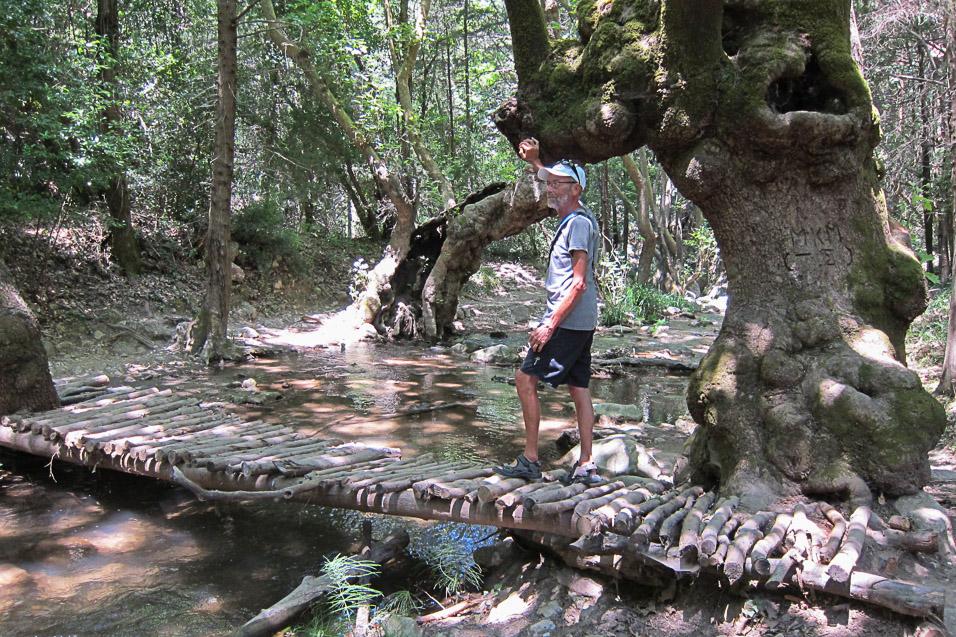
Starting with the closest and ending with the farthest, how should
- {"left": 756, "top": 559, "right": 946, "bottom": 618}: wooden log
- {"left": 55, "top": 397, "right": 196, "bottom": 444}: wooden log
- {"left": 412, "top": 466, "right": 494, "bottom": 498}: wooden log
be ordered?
{"left": 756, "top": 559, "right": 946, "bottom": 618}: wooden log < {"left": 412, "top": 466, "right": 494, "bottom": 498}: wooden log < {"left": 55, "top": 397, "right": 196, "bottom": 444}: wooden log

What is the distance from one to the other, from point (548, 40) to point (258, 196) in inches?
496

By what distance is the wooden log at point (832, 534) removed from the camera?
2.97m

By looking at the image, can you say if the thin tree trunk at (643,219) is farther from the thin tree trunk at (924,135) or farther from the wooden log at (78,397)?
the wooden log at (78,397)

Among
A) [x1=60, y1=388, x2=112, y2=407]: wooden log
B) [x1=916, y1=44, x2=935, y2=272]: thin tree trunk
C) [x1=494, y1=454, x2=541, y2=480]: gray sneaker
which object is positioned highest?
[x1=916, y1=44, x2=935, y2=272]: thin tree trunk

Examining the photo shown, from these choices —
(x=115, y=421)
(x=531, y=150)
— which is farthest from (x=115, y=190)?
(x=531, y=150)

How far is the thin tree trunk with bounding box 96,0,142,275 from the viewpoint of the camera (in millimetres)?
10406

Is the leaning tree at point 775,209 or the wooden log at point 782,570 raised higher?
the leaning tree at point 775,209

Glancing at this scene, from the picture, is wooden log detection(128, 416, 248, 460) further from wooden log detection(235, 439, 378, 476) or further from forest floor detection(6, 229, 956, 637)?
forest floor detection(6, 229, 956, 637)

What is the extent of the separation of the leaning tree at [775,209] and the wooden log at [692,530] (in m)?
0.24

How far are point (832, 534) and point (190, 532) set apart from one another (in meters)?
4.11

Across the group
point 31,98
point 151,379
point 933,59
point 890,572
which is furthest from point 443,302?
point 933,59

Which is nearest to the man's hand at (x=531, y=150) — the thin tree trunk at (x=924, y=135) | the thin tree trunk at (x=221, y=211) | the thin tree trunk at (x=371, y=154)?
the thin tree trunk at (x=221, y=211)

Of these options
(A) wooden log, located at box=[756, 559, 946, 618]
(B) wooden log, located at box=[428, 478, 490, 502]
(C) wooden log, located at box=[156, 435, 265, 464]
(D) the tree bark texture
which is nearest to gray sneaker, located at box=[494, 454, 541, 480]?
(B) wooden log, located at box=[428, 478, 490, 502]

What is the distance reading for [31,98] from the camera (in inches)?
327
